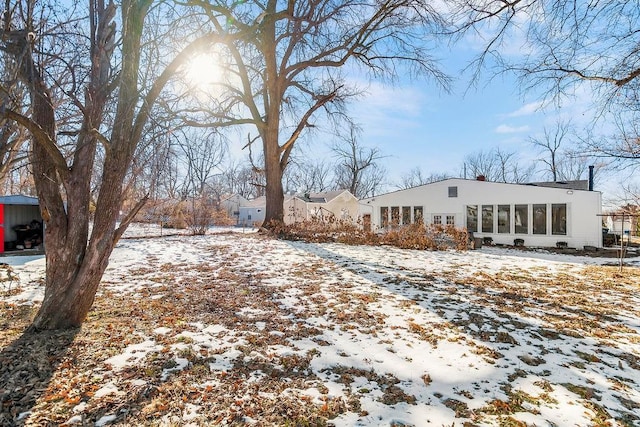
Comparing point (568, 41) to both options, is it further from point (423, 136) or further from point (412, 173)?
point (412, 173)

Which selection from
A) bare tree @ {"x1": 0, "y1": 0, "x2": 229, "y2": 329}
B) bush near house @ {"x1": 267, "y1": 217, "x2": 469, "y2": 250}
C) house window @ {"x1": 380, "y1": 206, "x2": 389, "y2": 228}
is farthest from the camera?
house window @ {"x1": 380, "y1": 206, "x2": 389, "y2": 228}

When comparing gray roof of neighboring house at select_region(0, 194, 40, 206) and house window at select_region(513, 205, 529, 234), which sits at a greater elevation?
gray roof of neighboring house at select_region(0, 194, 40, 206)

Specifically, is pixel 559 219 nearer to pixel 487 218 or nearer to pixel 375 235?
pixel 487 218

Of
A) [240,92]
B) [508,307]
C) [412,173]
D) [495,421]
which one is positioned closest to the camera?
[495,421]

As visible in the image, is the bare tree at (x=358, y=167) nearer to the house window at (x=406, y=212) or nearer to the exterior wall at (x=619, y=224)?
the house window at (x=406, y=212)

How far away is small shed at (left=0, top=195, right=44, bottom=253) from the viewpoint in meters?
9.45

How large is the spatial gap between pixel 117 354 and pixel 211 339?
31.5 inches

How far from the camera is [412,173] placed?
4803cm

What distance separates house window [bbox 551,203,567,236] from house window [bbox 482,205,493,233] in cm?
248

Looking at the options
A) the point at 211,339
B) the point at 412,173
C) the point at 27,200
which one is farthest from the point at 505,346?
the point at 412,173

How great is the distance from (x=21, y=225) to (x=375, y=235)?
11.7m

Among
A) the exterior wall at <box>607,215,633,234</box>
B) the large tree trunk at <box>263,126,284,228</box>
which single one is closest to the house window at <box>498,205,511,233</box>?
the exterior wall at <box>607,215,633,234</box>

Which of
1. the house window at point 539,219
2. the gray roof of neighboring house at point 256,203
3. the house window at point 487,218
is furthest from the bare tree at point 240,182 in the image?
the house window at point 539,219

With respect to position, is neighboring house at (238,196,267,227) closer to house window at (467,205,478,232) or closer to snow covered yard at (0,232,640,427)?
house window at (467,205,478,232)
